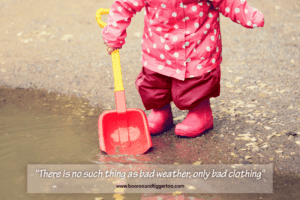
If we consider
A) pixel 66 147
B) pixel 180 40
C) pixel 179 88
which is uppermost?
pixel 180 40

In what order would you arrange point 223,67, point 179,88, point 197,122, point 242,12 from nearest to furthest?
point 242,12 < point 179,88 < point 197,122 < point 223,67

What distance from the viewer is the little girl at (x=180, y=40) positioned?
183 centimetres

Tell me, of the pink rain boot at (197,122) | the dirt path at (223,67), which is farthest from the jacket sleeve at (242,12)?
the dirt path at (223,67)

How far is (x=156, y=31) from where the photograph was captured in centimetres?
190

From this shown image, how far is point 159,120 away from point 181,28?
59 cm

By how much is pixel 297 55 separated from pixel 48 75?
2219mm

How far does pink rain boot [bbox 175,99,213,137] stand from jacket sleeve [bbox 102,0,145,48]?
2.00ft

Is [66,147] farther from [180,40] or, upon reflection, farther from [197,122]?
[180,40]

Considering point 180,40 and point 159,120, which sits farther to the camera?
point 159,120

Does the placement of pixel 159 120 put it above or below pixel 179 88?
below

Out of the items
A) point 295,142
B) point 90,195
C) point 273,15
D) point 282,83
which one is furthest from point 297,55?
point 90,195

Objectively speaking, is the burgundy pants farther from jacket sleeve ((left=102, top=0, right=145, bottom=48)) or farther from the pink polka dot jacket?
jacket sleeve ((left=102, top=0, right=145, bottom=48))

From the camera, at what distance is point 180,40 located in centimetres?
185

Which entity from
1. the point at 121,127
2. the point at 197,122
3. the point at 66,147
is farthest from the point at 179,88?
the point at 66,147
